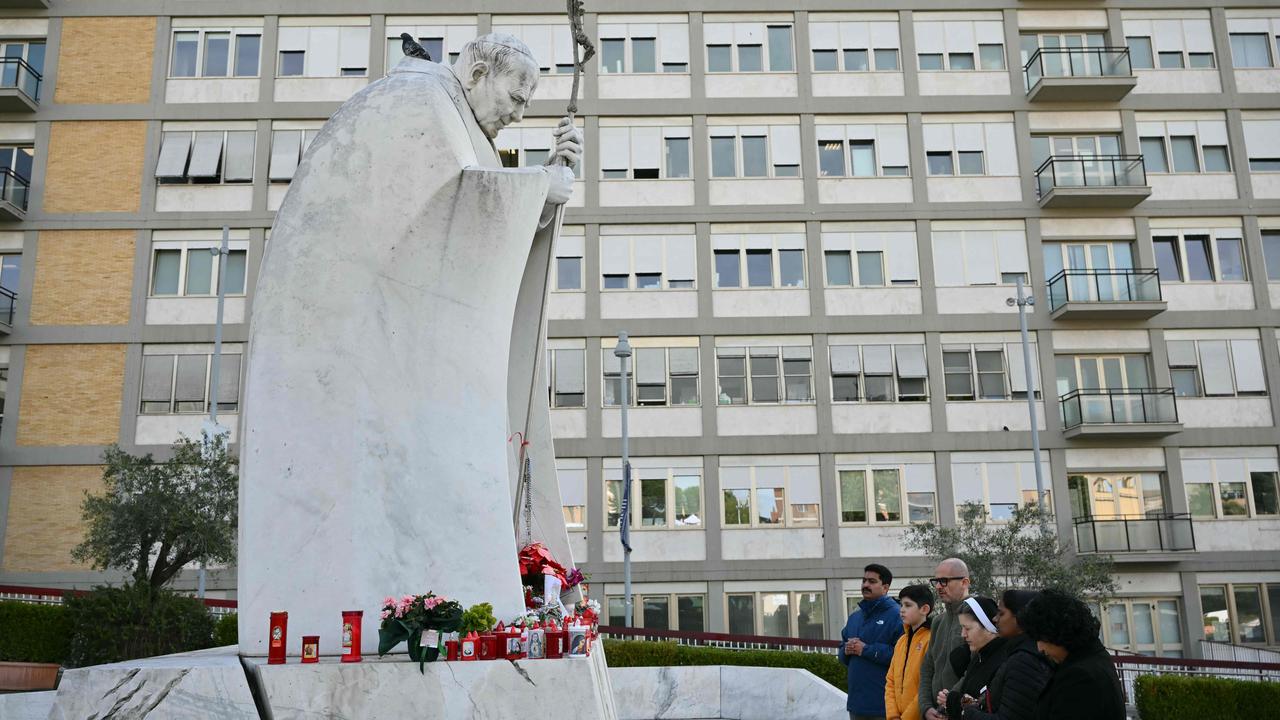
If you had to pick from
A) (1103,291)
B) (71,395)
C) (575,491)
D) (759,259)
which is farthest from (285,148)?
(1103,291)

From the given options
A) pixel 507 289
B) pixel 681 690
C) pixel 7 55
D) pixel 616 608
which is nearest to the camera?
pixel 507 289

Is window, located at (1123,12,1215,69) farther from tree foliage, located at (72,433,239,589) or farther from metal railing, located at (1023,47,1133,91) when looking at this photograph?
tree foliage, located at (72,433,239,589)

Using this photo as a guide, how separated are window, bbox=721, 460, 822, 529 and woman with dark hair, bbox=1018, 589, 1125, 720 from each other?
28.1m

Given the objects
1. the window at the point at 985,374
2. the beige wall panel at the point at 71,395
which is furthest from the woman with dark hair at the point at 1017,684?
the beige wall panel at the point at 71,395

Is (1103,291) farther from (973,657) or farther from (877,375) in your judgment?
(973,657)

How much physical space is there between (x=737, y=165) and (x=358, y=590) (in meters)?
30.2

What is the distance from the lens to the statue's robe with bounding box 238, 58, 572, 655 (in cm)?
624

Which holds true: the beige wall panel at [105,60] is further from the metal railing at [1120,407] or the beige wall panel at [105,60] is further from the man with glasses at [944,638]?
the man with glasses at [944,638]

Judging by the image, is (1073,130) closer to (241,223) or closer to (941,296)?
(941,296)

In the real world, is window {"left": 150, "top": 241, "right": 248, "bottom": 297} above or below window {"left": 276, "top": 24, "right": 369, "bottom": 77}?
below

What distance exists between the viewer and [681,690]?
1455 cm

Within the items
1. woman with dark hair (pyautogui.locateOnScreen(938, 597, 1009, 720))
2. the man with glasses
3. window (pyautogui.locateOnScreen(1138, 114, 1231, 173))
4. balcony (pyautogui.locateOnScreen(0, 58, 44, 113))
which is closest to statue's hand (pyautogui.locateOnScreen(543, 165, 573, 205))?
the man with glasses

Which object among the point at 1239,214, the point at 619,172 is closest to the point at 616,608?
the point at 619,172

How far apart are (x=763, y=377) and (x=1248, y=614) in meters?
16.3
